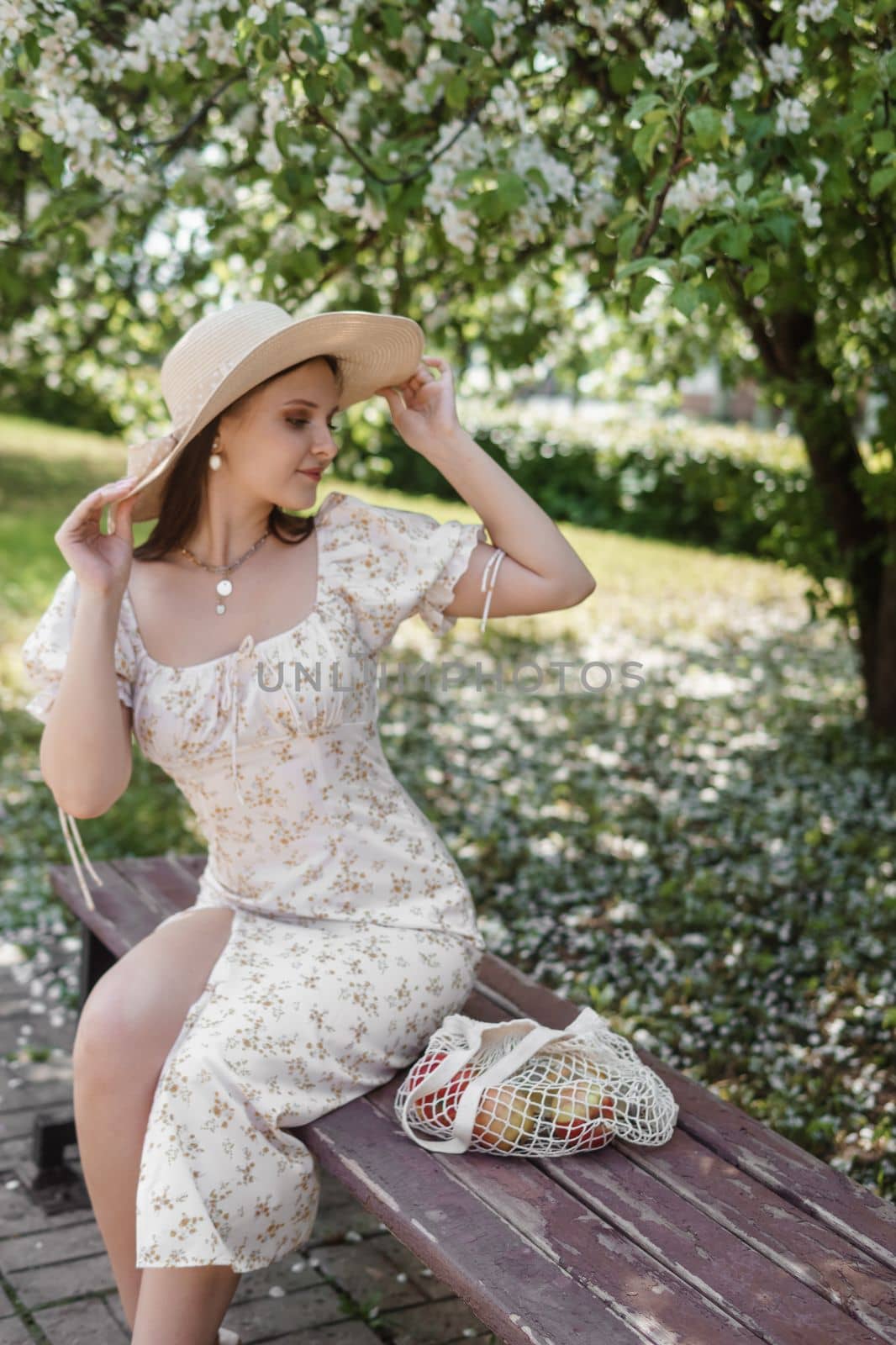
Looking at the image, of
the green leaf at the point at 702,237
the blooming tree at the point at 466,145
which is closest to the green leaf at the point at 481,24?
the blooming tree at the point at 466,145

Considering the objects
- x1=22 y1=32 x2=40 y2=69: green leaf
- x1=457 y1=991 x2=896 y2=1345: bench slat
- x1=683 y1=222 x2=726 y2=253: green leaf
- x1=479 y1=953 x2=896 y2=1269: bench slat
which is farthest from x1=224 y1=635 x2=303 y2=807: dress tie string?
x1=22 y1=32 x2=40 y2=69: green leaf

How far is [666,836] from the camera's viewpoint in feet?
17.6

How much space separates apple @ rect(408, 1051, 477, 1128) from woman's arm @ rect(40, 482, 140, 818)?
2.38 feet

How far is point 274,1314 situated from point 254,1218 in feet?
2.23

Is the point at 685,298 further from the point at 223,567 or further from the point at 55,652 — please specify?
the point at 55,652

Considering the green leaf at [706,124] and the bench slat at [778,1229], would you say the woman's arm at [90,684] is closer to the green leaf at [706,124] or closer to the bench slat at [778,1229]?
the bench slat at [778,1229]

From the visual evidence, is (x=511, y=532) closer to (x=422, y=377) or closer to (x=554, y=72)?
(x=422, y=377)

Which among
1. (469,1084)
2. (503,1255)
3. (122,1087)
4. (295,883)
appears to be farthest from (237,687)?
(503,1255)

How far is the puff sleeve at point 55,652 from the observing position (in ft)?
7.97

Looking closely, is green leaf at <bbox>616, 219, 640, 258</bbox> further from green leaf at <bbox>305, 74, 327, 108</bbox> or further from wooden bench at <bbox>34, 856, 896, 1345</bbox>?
wooden bench at <bbox>34, 856, 896, 1345</bbox>

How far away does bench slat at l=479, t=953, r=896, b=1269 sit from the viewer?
202cm

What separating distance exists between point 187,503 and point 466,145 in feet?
3.77

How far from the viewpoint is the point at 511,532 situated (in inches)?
103

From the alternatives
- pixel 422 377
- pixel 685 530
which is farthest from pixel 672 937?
pixel 685 530
